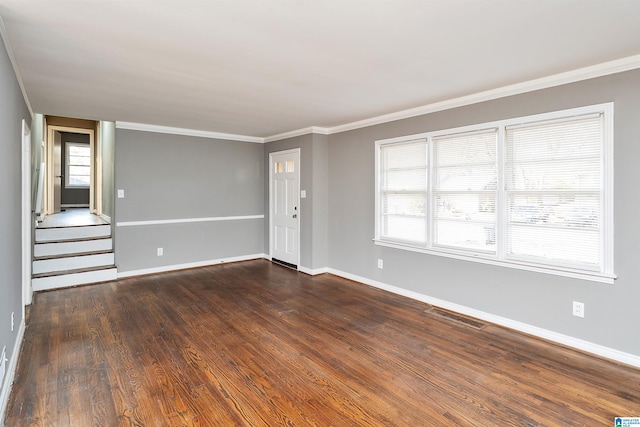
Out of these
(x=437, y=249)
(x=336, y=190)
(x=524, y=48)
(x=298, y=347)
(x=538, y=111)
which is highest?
(x=524, y=48)

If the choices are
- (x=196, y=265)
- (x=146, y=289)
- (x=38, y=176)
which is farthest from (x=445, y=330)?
(x=38, y=176)

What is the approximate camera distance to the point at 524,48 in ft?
7.85

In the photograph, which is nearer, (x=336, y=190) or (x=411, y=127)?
(x=411, y=127)

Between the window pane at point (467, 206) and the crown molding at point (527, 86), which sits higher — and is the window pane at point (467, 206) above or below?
below

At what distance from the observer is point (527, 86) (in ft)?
10.2

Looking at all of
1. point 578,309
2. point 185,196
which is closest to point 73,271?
point 185,196

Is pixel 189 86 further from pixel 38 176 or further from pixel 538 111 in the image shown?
pixel 38 176

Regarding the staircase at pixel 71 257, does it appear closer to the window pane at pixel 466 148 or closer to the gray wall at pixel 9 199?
the gray wall at pixel 9 199

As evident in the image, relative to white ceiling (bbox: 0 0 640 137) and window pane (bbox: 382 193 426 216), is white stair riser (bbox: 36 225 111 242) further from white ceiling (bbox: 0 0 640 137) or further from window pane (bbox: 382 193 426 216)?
window pane (bbox: 382 193 426 216)

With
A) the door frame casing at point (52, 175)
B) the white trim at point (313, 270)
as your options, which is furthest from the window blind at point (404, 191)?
the door frame casing at point (52, 175)

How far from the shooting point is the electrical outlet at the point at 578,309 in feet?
9.44

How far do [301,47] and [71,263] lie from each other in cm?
467

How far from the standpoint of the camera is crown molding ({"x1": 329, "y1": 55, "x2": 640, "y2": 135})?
262 cm

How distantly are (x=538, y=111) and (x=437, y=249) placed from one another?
1.73 meters
